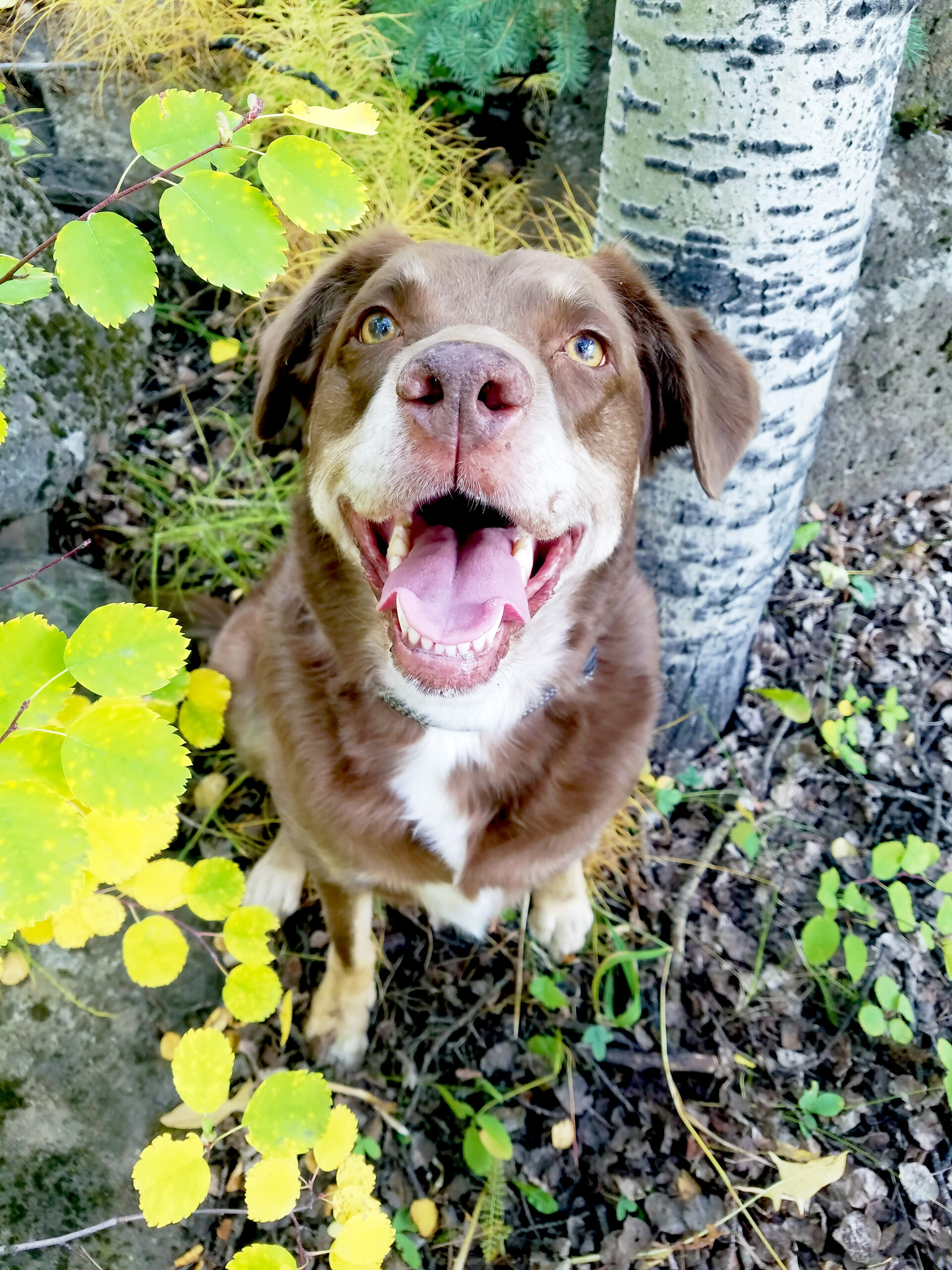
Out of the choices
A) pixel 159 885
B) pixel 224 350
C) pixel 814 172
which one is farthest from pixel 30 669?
pixel 224 350

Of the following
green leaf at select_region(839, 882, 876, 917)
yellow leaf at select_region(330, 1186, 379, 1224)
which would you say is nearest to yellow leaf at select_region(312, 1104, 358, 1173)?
yellow leaf at select_region(330, 1186, 379, 1224)

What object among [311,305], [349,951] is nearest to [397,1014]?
[349,951]

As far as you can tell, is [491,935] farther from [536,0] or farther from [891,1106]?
[536,0]

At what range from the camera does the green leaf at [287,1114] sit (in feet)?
4.30

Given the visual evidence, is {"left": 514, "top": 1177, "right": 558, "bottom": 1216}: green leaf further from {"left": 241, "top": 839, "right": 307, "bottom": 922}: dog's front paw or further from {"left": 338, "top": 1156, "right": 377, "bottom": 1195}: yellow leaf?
{"left": 241, "top": 839, "right": 307, "bottom": 922}: dog's front paw

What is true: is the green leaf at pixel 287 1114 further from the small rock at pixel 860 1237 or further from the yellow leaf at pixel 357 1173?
the small rock at pixel 860 1237

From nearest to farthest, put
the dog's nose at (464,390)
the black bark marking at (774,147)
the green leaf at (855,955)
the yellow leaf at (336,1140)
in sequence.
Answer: the dog's nose at (464,390)
the yellow leaf at (336,1140)
the black bark marking at (774,147)
the green leaf at (855,955)

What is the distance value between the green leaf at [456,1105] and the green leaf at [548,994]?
0.35 metres

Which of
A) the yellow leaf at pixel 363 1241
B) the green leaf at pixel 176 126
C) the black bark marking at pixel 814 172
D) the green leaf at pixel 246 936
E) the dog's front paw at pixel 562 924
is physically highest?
the green leaf at pixel 176 126

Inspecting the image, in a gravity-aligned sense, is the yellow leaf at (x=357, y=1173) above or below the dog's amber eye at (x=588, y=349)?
below

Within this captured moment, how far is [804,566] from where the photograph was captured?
10.8ft

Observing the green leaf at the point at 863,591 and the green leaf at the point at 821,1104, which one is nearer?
the green leaf at the point at 821,1104

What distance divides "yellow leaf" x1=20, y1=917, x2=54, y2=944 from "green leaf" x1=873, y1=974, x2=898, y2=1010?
2.10m

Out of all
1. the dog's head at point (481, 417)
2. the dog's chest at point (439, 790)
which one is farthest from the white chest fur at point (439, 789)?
the dog's head at point (481, 417)
